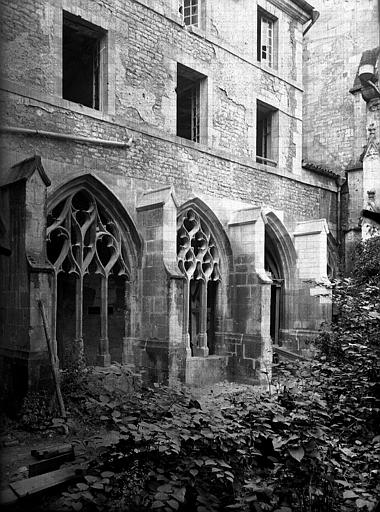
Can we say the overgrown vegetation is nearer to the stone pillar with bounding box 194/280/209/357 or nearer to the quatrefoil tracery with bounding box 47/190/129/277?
the quatrefoil tracery with bounding box 47/190/129/277

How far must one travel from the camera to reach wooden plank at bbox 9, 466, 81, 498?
12.5ft

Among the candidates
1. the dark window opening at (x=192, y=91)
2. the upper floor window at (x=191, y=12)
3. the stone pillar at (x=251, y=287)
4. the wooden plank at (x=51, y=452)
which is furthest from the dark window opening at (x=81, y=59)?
the wooden plank at (x=51, y=452)

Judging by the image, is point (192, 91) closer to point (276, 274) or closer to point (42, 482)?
point (276, 274)

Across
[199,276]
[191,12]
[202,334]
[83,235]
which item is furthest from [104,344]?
[191,12]

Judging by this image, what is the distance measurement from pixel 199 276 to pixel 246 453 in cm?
693

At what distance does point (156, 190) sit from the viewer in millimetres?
8875

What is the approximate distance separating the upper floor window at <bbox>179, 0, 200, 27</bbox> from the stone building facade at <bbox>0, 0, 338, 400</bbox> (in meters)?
Result: 0.03

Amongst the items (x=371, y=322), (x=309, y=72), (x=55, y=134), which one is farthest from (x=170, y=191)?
(x=309, y=72)

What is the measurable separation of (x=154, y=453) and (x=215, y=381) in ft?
23.3

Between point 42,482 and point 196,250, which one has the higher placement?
point 196,250

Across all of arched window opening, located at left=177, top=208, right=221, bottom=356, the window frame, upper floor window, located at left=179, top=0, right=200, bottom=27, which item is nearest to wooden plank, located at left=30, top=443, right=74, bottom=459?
arched window opening, located at left=177, top=208, right=221, bottom=356

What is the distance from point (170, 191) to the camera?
861 centimetres

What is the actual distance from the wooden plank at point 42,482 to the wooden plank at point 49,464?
0.81 ft

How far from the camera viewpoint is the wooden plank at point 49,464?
14.1 ft
